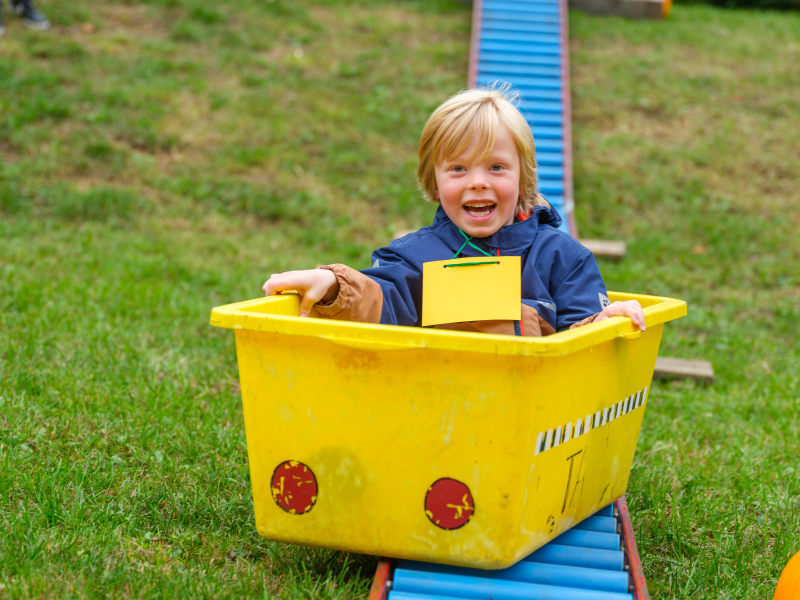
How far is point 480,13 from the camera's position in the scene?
7.57 m

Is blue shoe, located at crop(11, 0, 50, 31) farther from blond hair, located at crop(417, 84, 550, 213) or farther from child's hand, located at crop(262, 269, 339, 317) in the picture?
child's hand, located at crop(262, 269, 339, 317)

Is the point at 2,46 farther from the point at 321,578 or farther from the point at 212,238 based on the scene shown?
the point at 321,578

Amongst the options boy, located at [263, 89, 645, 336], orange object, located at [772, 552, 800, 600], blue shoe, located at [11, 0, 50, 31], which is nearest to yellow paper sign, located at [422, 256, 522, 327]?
boy, located at [263, 89, 645, 336]

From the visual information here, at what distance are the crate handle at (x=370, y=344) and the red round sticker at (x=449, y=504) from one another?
32 cm

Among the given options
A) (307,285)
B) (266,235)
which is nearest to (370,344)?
(307,285)

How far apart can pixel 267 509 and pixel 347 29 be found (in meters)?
7.30

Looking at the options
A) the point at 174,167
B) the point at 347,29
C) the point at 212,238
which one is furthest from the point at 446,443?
the point at 347,29

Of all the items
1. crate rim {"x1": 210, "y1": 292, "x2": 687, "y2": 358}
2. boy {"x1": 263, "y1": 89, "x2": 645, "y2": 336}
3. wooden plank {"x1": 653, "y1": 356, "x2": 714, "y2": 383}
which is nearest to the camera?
crate rim {"x1": 210, "y1": 292, "x2": 687, "y2": 358}

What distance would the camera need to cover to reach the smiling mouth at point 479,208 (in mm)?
2160

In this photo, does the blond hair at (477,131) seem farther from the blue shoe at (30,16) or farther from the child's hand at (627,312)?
the blue shoe at (30,16)

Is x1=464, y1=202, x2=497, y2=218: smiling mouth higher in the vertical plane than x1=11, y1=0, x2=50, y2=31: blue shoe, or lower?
lower

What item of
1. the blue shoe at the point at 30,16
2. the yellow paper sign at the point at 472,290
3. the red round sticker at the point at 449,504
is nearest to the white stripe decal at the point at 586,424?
the red round sticker at the point at 449,504

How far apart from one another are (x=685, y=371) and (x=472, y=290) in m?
1.93

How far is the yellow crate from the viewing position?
1.54 meters
